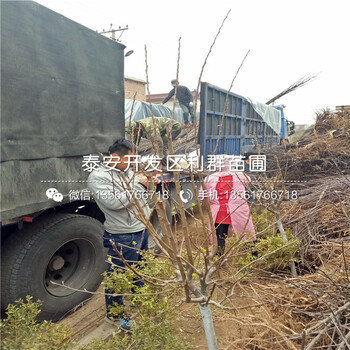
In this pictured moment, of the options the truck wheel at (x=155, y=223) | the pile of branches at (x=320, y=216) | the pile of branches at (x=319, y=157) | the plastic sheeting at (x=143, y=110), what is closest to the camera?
the pile of branches at (x=320, y=216)

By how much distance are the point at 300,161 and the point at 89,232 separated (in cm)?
475

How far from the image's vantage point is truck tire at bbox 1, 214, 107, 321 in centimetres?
235

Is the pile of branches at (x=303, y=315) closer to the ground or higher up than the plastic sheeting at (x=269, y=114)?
closer to the ground

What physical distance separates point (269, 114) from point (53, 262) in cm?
726

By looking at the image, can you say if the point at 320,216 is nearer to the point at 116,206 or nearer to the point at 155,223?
the point at 155,223

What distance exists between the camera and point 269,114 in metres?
8.12

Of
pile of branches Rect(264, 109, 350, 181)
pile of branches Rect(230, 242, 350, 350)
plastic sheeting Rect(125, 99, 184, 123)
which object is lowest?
pile of branches Rect(230, 242, 350, 350)

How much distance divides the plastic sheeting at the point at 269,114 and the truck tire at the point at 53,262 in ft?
17.3

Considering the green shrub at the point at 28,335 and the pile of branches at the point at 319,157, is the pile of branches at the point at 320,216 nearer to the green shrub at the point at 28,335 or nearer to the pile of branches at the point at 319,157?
the pile of branches at the point at 319,157

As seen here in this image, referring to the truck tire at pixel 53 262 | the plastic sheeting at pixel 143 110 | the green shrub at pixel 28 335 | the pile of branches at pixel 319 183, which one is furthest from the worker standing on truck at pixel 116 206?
the plastic sheeting at pixel 143 110

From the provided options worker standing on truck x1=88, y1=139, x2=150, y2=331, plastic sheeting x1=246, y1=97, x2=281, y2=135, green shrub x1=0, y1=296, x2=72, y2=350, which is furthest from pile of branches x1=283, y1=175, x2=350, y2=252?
plastic sheeting x1=246, y1=97, x2=281, y2=135

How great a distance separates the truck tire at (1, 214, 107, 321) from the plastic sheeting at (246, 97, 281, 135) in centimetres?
527

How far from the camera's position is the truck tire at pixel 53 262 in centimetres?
235

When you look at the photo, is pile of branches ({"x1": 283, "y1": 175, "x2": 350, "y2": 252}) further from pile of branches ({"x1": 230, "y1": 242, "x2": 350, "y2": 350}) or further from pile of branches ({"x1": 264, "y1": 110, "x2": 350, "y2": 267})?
pile of branches ({"x1": 230, "y1": 242, "x2": 350, "y2": 350})
